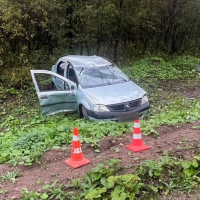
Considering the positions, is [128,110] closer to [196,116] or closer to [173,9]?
[196,116]

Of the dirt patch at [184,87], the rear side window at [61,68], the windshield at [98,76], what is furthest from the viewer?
the dirt patch at [184,87]

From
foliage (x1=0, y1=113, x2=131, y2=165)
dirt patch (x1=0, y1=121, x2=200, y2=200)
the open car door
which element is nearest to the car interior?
the open car door

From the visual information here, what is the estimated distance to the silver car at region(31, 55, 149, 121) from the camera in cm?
632

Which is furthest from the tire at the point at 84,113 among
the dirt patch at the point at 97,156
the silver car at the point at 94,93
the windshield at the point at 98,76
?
the dirt patch at the point at 97,156

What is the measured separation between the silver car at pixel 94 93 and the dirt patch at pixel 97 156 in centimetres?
149

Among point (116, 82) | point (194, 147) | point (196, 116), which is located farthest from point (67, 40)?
point (194, 147)

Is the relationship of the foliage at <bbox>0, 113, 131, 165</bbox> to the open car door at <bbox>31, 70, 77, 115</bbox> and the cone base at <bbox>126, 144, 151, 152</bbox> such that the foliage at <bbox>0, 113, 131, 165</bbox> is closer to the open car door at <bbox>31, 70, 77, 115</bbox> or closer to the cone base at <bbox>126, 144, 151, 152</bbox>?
the cone base at <bbox>126, 144, 151, 152</bbox>

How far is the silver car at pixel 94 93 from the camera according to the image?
20.7 ft

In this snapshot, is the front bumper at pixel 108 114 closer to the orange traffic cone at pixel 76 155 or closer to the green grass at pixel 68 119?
the green grass at pixel 68 119

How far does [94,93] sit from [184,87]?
17.0 ft

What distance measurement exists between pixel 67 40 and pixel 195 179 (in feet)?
36.2

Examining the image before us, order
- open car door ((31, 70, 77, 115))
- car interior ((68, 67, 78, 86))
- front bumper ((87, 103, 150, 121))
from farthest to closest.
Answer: car interior ((68, 67, 78, 86)), open car door ((31, 70, 77, 115)), front bumper ((87, 103, 150, 121))

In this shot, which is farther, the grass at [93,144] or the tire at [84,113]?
the tire at [84,113]

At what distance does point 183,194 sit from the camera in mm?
A: 3250
